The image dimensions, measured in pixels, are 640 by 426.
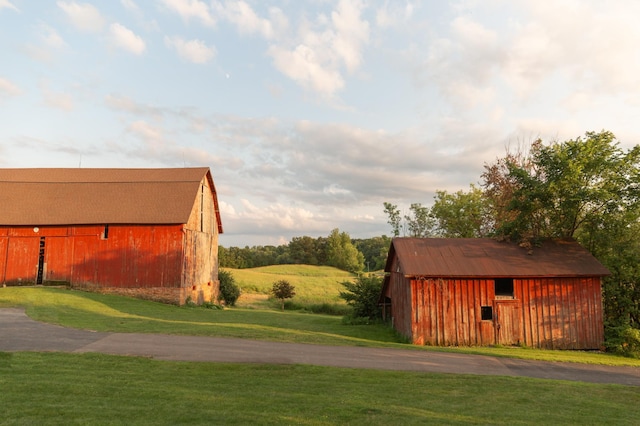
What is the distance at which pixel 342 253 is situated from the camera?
109 m

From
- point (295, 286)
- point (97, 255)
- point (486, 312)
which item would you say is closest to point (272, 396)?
point (486, 312)

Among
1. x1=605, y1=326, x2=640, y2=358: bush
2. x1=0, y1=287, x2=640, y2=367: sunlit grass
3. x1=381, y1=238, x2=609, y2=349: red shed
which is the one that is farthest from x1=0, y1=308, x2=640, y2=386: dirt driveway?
x1=605, y1=326, x2=640, y2=358: bush

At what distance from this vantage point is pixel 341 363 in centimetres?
1383

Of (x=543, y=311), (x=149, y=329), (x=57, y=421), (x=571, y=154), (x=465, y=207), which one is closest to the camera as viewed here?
(x=57, y=421)

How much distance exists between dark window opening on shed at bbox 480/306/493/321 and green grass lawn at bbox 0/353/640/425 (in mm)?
7800

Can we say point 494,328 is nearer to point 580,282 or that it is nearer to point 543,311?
point 543,311

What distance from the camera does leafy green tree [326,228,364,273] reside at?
106 m

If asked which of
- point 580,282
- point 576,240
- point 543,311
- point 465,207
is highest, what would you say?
point 465,207

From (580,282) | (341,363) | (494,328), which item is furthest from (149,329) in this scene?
(580,282)

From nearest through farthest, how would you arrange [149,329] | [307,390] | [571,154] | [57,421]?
[57,421] → [307,390] → [149,329] → [571,154]

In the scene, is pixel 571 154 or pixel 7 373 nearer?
pixel 7 373

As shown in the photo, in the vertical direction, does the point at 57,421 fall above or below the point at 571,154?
below

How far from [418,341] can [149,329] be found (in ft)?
40.3

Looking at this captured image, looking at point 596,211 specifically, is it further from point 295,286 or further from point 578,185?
point 295,286
